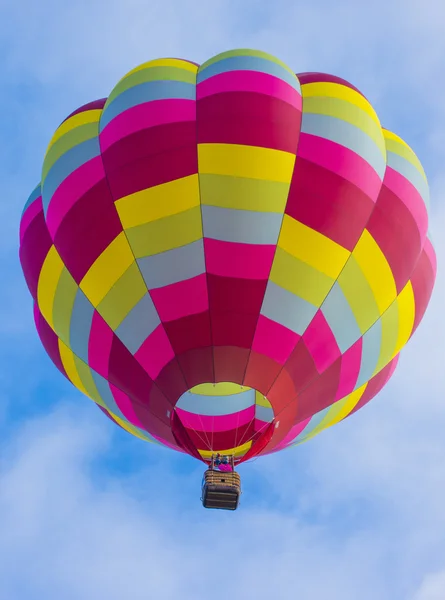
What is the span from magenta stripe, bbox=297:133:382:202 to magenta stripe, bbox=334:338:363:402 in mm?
1537

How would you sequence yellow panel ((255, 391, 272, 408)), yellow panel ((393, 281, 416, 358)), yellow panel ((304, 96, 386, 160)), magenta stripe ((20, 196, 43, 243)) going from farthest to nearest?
yellow panel ((255, 391, 272, 408))
magenta stripe ((20, 196, 43, 243))
yellow panel ((393, 281, 416, 358))
yellow panel ((304, 96, 386, 160))

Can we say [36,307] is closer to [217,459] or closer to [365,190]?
[217,459]

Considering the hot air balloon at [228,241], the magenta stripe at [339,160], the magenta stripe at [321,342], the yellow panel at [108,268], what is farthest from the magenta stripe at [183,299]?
the magenta stripe at [339,160]

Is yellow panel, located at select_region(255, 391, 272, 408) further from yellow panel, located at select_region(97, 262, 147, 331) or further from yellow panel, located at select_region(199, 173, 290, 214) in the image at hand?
yellow panel, located at select_region(199, 173, 290, 214)

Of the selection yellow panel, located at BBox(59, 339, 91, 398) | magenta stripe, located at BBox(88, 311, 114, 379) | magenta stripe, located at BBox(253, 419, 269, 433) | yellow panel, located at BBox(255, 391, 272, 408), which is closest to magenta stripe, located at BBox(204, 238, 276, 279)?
magenta stripe, located at BBox(88, 311, 114, 379)

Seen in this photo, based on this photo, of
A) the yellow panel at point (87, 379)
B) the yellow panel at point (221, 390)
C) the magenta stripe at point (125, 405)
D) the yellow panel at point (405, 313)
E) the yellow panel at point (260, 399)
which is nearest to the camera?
the magenta stripe at point (125, 405)

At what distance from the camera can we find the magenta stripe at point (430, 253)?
939 cm

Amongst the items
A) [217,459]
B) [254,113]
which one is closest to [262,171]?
[254,113]

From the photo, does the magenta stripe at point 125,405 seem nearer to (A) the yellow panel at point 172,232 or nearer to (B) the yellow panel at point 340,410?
(A) the yellow panel at point 172,232

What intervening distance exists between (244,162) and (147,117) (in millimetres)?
1161

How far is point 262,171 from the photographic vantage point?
7.82 meters

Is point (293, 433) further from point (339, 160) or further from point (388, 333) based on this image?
point (339, 160)

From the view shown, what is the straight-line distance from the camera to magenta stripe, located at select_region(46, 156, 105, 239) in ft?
27.1

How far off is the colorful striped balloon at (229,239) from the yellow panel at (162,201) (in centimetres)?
1
